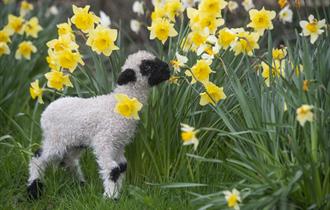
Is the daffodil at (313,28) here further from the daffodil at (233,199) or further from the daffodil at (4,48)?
the daffodil at (4,48)

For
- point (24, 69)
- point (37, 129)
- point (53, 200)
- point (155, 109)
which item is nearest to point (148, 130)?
point (155, 109)

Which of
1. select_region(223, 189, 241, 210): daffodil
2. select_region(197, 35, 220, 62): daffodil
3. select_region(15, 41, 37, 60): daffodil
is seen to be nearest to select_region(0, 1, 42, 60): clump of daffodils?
select_region(15, 41, 37, 60): daffodil

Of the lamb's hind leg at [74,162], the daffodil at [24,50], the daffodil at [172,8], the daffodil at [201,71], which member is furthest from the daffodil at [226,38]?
the daffodil at [24,50]

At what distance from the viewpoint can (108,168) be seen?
3451 millimetres

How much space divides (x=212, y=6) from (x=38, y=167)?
4.12 feet

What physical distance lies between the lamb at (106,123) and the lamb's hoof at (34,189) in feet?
0.65

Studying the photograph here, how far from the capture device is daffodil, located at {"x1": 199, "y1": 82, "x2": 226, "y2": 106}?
3504 millimetres

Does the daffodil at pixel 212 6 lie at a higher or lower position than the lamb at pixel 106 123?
higher

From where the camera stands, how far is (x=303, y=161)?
9.82ft

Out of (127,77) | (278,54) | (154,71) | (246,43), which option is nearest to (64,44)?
(127,77)

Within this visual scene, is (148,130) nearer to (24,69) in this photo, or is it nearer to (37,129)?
(37,129)

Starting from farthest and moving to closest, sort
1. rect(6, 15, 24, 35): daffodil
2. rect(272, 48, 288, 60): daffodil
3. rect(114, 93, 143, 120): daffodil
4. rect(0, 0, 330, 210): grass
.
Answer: rect(6, 15, 24, 35): daffodil
rect(272, 48, 288, 60): daffodil
rect(114, 93, 143, 120): daffodil
rect(0, 0, 330, 210): grass

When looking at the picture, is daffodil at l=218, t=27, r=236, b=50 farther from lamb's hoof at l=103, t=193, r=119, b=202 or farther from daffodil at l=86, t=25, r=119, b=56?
lamb's hoof at l=103, t=193, r=119, b=202

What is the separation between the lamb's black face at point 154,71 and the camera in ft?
11.3
